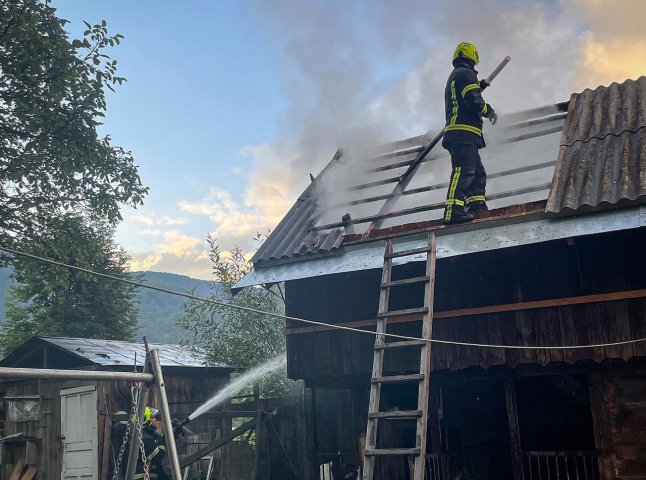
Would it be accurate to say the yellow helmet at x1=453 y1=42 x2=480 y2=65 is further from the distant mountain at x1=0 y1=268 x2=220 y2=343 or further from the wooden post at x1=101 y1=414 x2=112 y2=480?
the distant mountain at x1=0 y1=268 x2=220 y2=343

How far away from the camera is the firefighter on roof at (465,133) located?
945 centimetres

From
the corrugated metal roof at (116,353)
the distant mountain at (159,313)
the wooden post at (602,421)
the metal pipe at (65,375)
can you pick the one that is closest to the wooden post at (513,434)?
the wooden post at (602,421)

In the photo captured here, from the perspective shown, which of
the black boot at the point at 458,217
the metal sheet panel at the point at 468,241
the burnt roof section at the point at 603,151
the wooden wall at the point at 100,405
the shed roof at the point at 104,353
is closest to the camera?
the metal sheet panel at the point at 468,241

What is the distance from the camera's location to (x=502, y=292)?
9.51 m

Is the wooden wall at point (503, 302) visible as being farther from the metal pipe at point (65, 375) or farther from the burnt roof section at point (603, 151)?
the metal pipe at point (65, 375)

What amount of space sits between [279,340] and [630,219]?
1396cm

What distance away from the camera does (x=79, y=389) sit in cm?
1504

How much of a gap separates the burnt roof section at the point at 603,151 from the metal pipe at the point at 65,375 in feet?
18.4

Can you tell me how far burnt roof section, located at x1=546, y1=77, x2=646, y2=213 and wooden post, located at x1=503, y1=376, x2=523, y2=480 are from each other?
10.5ft

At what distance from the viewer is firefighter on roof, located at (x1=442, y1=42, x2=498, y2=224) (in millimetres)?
9445

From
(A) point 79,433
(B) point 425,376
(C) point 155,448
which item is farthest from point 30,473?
(B) point 425,376

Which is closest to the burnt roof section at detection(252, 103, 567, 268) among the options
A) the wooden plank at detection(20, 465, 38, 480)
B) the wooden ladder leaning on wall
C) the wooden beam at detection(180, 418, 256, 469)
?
the wooden ladder leaning on wall

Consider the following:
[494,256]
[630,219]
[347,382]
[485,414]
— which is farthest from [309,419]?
[630,219]

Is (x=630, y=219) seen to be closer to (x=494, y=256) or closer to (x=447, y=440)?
(x=494, y=256)
